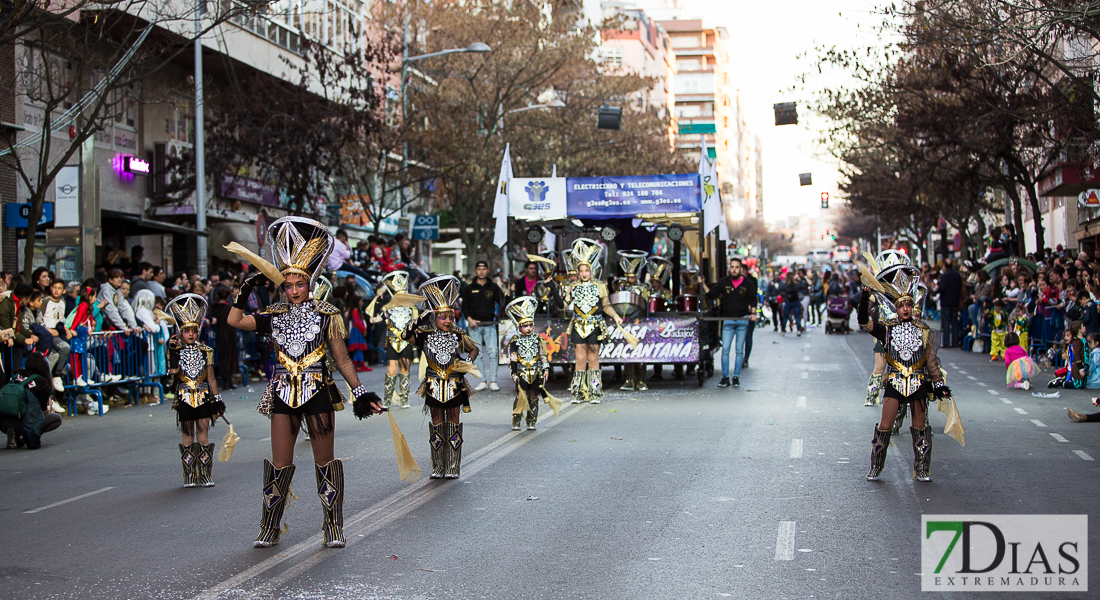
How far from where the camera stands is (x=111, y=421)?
15.0m

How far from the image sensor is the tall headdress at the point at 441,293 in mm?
10266

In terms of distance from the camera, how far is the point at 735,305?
1778 centimetres

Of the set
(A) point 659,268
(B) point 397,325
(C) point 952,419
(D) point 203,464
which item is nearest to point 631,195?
(A) point 659,268

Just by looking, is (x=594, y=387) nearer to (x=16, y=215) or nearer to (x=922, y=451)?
(x=922, y=451)

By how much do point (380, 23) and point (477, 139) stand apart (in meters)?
7.35

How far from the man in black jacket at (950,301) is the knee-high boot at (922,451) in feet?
59.9

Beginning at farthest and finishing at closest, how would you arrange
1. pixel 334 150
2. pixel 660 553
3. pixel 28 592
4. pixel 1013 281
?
pixel 334 150, pixel 1013 281, pixel 660 553, pixel 28 592

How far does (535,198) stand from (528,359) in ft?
22.2

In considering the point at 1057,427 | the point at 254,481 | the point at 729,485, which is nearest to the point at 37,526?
the point at 254,481

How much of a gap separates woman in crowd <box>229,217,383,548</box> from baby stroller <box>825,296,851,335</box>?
93.3ft

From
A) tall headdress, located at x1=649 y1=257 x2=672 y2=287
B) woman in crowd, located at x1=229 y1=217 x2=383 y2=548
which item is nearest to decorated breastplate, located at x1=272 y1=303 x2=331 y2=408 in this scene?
woman in crowd, located at x1=229 y1=217 x2=383 y2=548

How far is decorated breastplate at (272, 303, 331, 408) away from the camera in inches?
283

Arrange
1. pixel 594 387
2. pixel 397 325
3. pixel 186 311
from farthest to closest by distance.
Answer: pixel 594 387 < pixel 397 325 < pixel 186 311

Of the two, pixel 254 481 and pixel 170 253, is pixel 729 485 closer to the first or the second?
pixel 254 481
